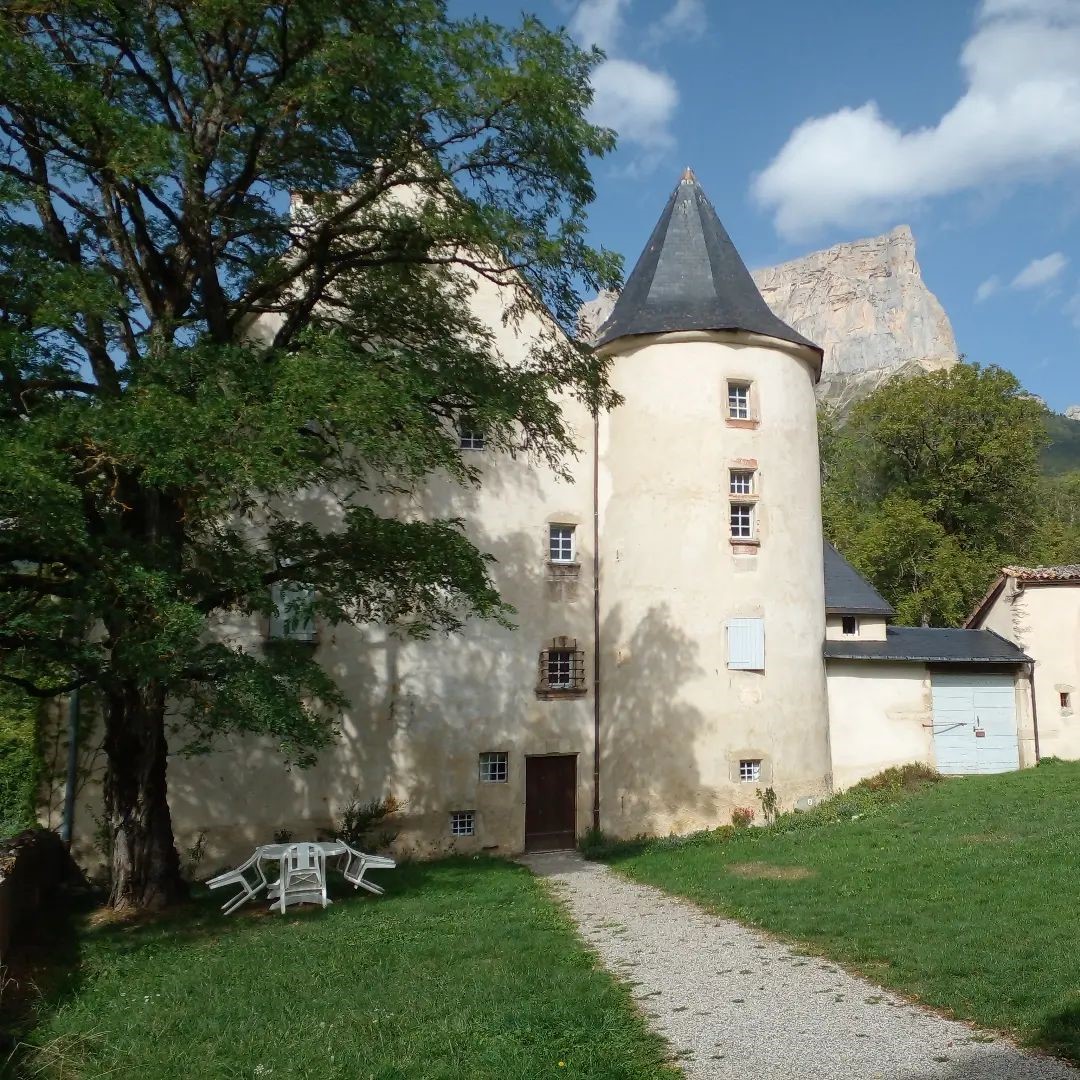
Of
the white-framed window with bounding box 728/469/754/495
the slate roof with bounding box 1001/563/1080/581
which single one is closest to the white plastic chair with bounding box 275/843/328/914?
the white-framed window with bounding box 728/469/754/495

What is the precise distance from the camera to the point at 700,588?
17578 mm

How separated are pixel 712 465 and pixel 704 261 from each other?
490 cm

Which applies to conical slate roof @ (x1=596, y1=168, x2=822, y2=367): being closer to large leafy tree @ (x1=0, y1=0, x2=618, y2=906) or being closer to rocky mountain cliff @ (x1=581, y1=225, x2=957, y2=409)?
large leafy tree @ (x1=0, y1=0, x2=618, y2=906)

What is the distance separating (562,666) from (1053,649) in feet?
37.4

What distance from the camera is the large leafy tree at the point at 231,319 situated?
8336mm

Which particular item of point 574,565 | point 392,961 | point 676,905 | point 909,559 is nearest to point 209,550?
point 392,961

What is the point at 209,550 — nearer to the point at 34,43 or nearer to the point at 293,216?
the point at 293,216

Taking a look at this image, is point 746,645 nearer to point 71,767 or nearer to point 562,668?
point 562,668

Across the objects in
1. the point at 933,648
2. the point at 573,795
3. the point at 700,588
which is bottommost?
the point at 573,795

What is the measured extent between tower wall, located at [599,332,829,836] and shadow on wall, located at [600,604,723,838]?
0.03 meters

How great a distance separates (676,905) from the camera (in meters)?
11.1

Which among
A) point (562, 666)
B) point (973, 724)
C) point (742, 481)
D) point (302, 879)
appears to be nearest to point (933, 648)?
point (973, 724)

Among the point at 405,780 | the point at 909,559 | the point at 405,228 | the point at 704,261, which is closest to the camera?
the point at 405,228

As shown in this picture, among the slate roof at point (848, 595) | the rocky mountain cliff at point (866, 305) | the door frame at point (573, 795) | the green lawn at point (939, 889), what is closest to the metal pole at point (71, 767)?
the door frame at point (573, 795)
